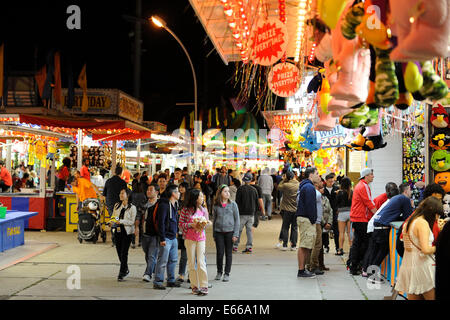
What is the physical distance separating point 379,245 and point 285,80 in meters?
3.32

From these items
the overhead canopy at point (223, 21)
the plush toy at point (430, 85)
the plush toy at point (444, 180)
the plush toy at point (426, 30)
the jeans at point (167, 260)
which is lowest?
the jeans at point (167, 260)

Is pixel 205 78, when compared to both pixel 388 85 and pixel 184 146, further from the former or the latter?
pixel 388 85

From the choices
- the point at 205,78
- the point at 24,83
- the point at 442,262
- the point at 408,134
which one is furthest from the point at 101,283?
the point at 205,78

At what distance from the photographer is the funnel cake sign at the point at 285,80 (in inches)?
356

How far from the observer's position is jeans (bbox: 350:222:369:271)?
1020cm

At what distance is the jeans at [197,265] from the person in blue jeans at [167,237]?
0.45 m

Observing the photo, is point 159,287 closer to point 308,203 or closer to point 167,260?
point 167,260

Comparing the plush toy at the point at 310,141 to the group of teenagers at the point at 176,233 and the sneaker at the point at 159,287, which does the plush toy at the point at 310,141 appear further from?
the sneaker at the point at 159,287

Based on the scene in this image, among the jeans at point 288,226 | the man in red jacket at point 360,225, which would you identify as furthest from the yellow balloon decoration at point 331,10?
the jeans at point 288,226

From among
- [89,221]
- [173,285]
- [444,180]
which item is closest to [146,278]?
[173,285]

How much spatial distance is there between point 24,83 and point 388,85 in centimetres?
2034

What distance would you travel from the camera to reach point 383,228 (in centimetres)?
905

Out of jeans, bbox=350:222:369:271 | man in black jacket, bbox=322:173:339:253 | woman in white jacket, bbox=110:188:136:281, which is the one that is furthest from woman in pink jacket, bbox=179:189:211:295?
man in black jacket, bbox=322:173:339:253

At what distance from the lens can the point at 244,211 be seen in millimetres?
13492
